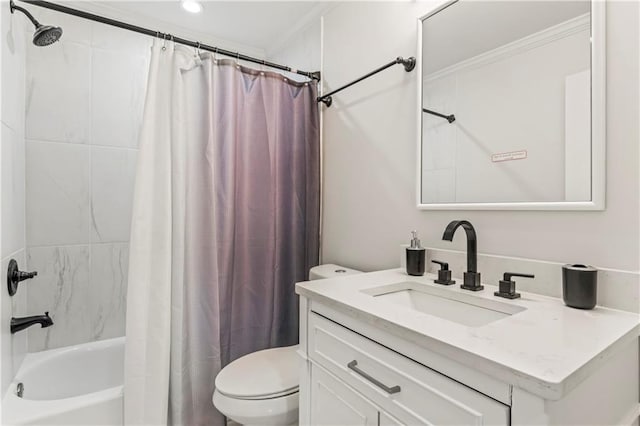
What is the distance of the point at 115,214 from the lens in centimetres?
204

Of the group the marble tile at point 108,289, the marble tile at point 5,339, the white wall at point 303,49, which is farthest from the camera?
the white wall at point 303,49

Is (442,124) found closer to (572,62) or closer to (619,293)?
(572,62)

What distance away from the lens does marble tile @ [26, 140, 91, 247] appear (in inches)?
71.3

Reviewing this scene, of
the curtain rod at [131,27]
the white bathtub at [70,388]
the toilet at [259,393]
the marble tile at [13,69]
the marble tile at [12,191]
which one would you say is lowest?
the white bathtub at [70,388]

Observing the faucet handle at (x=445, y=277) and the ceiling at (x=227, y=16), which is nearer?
the faucet handle at (x=445, y=277)

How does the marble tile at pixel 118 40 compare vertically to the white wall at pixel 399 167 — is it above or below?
above

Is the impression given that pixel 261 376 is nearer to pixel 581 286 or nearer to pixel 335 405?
pixel 335 405

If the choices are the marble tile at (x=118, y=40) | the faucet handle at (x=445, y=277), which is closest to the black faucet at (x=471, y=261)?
the faucet handle at (x=445, y=277)

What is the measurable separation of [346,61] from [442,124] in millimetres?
803

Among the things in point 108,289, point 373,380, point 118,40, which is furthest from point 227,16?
point 373,380

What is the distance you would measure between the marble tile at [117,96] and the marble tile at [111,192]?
0.08 metres

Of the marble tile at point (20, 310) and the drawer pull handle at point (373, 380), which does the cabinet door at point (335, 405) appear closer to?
the drawer pull handle at point (373, 380)

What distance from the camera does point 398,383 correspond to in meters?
0.76

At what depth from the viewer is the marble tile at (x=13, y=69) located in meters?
1.31
